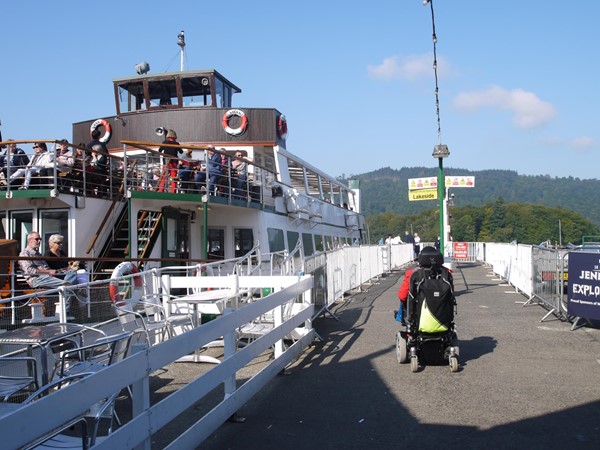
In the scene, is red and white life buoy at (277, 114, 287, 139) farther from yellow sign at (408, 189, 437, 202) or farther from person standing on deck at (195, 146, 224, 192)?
yellow sign at (408, 189, 437, 202)

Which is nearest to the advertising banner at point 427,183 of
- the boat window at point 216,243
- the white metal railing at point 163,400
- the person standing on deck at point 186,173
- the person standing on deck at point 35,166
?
the boat window at point 216,243

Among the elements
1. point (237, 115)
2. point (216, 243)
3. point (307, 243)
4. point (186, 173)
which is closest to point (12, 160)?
point (186, 173)

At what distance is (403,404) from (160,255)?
873 cm

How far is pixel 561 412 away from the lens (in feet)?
18.8

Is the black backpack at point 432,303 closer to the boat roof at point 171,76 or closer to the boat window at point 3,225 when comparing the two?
the boat window at point 3,225

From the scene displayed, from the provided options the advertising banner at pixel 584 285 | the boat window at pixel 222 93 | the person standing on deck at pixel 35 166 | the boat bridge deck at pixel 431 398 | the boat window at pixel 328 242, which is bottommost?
the boat bridge deck at pixel 431 398

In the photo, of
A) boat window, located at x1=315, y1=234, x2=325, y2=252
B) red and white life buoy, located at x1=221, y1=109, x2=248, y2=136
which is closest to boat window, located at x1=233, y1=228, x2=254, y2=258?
red and white life buoy, located at x1=221, y1=109, x2=248, y2=136

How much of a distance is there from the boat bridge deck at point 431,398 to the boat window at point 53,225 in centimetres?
509

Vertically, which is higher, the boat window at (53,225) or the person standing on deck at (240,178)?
the person standing on deck at (240,178)

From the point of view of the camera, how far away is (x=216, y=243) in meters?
15.9

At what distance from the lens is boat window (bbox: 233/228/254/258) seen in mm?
15781

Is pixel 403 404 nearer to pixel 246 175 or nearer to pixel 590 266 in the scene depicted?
pixel 590 266

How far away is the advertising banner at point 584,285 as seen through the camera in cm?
1014

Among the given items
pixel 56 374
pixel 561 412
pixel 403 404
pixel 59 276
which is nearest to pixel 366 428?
pixel 403 404
